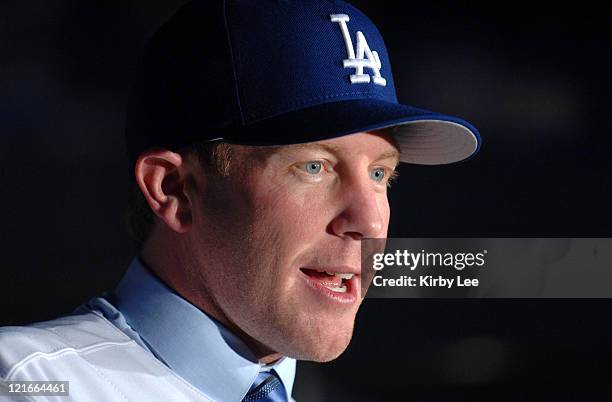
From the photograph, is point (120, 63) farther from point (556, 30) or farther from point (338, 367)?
point (556, 30)

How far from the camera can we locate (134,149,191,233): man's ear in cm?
107

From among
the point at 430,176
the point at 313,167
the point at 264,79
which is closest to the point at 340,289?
the point at 313,167

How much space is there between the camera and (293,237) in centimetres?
103

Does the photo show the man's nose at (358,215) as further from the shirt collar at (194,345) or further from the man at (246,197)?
the shirt collar at (194,345)

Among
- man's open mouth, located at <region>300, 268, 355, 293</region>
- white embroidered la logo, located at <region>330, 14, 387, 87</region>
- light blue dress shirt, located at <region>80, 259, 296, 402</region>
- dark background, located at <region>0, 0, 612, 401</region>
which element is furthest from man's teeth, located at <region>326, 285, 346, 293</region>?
dark background, located at <region>0, 0, 612, 401</region>

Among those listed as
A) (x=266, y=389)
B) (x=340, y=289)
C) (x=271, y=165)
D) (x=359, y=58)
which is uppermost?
(x=359, y=58)

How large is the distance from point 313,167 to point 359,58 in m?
0.14

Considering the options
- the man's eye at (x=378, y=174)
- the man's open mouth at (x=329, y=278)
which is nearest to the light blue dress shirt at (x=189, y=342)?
the man's open mouth at (x=329, y=278)

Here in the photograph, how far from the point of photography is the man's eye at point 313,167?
1.04 m

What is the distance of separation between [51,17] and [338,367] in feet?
2.75

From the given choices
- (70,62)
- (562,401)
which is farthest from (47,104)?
Answer: (562,401)

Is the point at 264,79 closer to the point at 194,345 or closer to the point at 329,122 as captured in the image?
the point at 329,122

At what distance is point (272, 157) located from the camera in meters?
1.04

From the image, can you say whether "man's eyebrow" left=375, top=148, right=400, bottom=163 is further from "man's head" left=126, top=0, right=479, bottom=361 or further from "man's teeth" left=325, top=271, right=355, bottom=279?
"man's teeth" left=325, top=271, right=355, bottom=279
